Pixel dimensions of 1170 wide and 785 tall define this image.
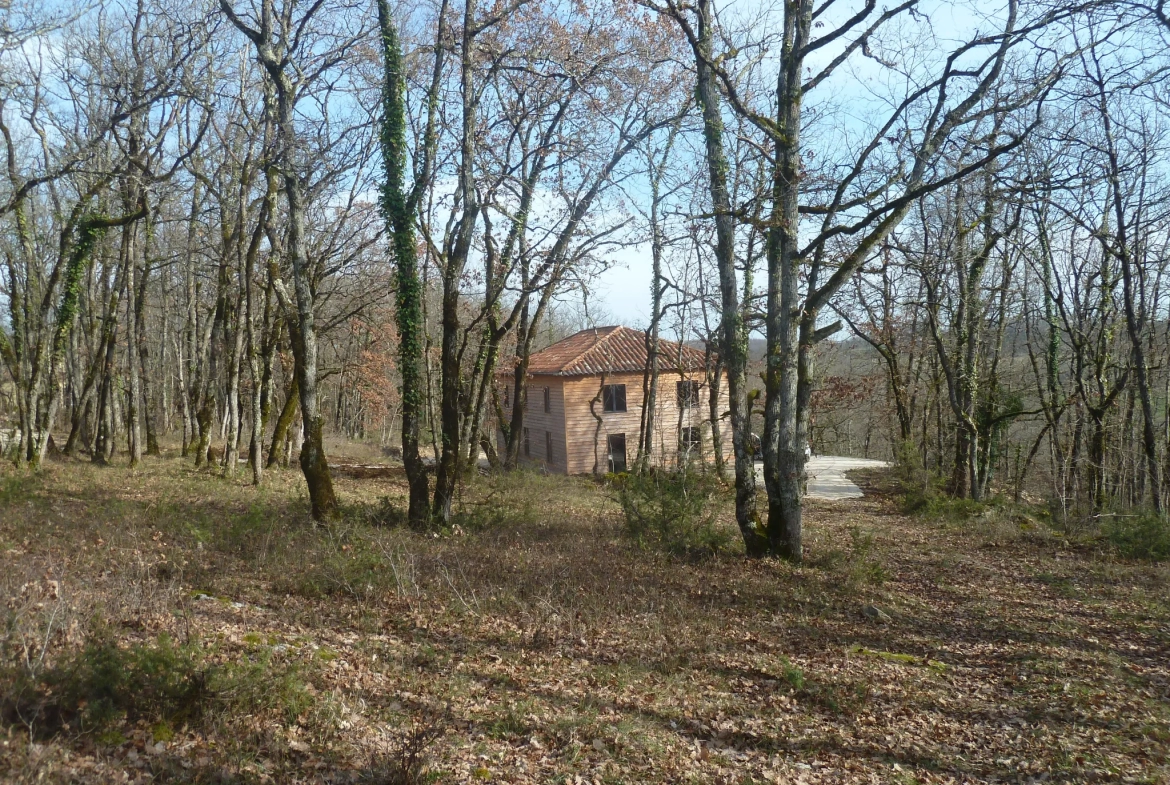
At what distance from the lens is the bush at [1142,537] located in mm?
11852

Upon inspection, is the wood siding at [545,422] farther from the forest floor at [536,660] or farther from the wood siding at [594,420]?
the forest floor at [536,660]

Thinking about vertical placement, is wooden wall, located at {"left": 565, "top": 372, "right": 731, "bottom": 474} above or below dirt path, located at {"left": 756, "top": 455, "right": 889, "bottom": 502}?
above

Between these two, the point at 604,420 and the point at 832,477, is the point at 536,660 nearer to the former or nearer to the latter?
the point at 832,477

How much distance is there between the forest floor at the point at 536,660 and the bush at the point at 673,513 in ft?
1.40

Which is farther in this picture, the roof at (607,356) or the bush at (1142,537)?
the roof at (607,356)

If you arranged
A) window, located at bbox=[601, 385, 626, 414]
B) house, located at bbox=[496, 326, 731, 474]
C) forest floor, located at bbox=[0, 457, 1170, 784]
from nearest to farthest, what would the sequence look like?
1. forest floor, located at bbox=[0, 457, 1170, 784]
2. house, located at bbox=[496, 326, 731, 474]
3. window, located at bbox=[601, 385, 626, 414]

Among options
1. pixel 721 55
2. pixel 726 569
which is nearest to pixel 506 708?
pixel 726 569

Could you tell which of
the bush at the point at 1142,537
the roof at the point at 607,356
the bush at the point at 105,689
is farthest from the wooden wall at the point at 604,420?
the bush at the point at 105,689

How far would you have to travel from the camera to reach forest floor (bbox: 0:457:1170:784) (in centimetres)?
441

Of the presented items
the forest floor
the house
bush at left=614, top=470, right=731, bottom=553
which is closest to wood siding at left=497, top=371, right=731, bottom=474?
the house

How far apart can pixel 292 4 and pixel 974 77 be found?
34.4 feet

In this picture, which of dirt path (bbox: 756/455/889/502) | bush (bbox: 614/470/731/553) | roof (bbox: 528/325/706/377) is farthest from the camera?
roof (bbox: 528/325/706/377)

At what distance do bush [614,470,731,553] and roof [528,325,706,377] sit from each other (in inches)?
758

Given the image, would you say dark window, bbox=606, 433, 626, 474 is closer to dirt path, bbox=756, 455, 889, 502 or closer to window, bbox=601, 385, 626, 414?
window, bbox=601, 385, 626, 414
